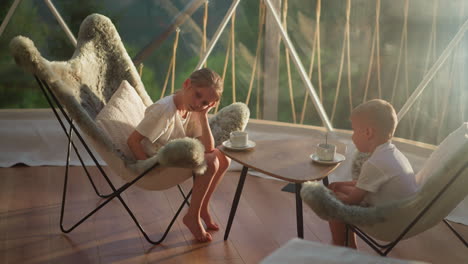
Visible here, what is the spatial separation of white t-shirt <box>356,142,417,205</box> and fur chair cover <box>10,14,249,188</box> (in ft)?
2.12

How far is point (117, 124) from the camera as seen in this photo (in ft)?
8.13

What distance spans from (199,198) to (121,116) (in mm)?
514

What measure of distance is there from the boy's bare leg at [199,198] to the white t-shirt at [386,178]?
2.30 feet

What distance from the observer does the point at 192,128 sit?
8.55 feet

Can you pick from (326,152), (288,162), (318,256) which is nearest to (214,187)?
(288,162)

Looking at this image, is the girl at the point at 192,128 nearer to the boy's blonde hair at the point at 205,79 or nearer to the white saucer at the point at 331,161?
the boy's blonde hair at the point at 205,79

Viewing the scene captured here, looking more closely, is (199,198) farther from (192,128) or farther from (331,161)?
(331,161)

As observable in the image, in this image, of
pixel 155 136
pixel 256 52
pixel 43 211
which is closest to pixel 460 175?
pixel 155 136

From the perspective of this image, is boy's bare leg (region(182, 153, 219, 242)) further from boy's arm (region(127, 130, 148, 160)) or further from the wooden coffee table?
boy's arm (region(127, 130, 148, 160))

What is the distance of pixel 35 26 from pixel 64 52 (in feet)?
0.92

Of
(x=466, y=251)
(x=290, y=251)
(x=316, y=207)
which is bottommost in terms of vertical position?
(x=466, y=251)

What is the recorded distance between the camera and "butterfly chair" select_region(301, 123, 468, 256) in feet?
5.68

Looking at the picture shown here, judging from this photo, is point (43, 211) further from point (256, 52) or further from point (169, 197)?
point (256, 52)

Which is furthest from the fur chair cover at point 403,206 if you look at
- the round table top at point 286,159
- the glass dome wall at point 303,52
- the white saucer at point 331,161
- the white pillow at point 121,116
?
the glass dome wall at point 303,52
